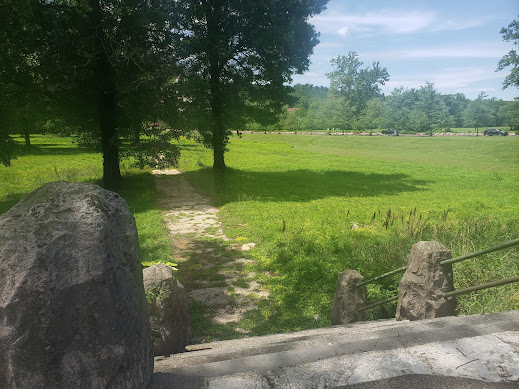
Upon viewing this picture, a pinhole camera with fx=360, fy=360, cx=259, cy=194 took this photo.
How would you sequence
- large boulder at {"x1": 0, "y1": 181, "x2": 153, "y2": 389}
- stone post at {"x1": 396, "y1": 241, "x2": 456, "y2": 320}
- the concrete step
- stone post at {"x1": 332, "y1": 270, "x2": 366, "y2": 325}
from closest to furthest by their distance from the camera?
large boulder at {"x1": 0, "y1": 181, "x2": 153, "y2": 389}
the concrete step
stone post at {"x1": 396, "y1": 241, "x2": 456, "y2": 320}
stone post at {"x1": 332, "y1": 270, "x2": 366, "y2": 325}

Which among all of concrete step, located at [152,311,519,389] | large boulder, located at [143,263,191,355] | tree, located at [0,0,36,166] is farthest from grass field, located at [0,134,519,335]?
concrete step, located at [152,311,519,389]

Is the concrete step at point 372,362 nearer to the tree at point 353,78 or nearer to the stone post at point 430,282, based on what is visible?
the stone post at point 430,282

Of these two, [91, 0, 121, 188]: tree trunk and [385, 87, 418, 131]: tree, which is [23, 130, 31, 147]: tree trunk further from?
[385, 87, 418, 131]: tree

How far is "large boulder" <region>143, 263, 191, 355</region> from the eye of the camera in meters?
3.36

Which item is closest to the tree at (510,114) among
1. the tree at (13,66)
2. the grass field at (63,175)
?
the grass field at (63,175)

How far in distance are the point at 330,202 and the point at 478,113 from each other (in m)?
4.72

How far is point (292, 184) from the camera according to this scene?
1434cm

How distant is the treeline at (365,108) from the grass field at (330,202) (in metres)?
1.39

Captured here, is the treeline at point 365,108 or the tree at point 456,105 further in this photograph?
the tree at point 456,105

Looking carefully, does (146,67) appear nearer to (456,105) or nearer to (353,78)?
(353,78)

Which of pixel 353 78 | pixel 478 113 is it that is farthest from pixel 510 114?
pixel 353 78

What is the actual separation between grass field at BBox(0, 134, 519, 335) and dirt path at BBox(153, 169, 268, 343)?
0.72 feet

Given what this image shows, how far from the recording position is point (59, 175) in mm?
6027

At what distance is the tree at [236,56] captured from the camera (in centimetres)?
1148
